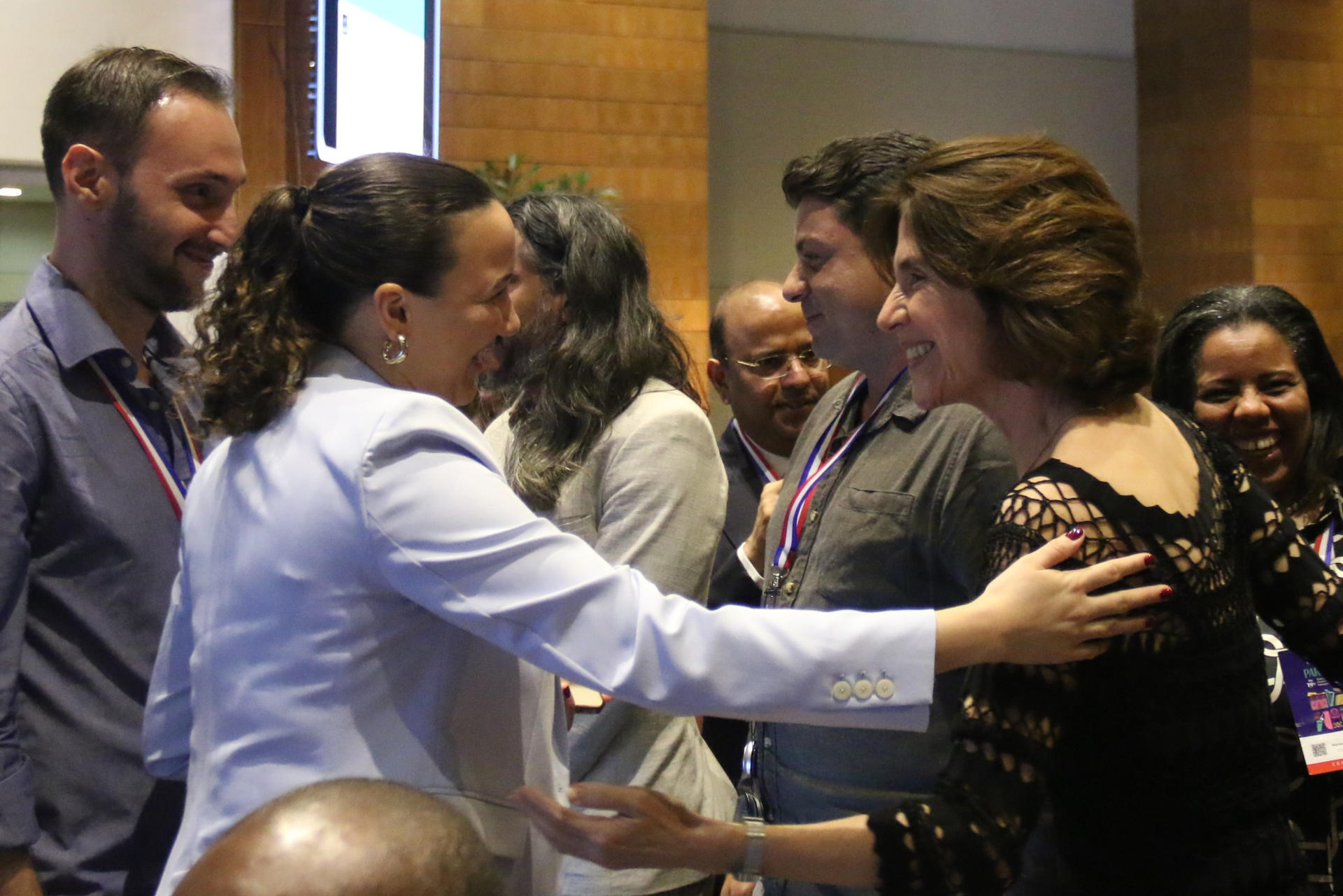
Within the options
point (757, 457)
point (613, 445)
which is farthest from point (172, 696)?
point (757, 457)

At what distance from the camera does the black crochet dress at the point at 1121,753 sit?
4.41 feet

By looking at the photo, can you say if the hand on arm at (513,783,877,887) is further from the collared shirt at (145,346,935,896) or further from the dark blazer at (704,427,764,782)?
the dark blazer at (704,427,764,782)

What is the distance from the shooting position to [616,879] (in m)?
2.08

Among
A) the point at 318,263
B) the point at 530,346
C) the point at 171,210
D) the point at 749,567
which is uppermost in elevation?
the point at 171,210

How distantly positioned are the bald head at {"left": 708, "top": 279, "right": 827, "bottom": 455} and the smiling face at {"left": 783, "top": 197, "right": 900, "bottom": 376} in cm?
153

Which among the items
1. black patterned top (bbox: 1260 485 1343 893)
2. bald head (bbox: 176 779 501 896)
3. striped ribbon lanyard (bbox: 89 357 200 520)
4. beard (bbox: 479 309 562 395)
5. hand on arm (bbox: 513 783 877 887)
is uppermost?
beard (bbox: 479 309 562 395)

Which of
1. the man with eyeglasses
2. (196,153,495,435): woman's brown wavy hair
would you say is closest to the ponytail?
(196,153,495,435): woman's brown wavy hair

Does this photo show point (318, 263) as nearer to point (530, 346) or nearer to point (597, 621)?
point (597, 621)

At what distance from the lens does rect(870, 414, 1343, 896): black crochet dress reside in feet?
4.41

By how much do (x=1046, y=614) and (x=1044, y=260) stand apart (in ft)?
1.29

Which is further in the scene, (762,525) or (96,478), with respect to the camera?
(762,525)

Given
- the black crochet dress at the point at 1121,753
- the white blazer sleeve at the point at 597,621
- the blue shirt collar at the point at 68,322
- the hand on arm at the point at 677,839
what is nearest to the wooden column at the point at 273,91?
the blue shirt collar at the point at 68,322

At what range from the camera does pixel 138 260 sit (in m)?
1.95

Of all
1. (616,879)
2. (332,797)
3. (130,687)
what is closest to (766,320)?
(616,879)
